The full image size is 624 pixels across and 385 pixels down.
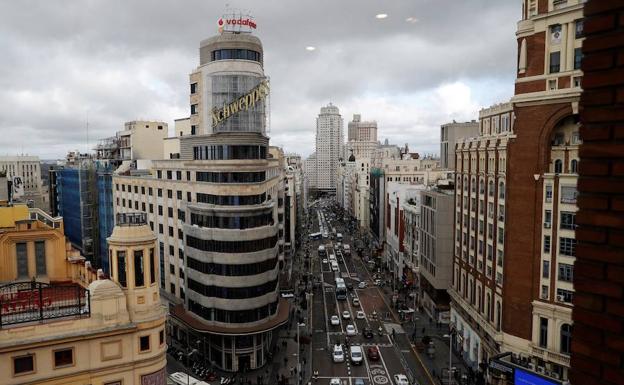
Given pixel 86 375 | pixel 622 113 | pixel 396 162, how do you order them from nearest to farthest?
pixel 622 113, pixel 86 375, pixel 396 162

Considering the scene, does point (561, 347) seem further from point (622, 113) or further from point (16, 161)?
point (16, 161)

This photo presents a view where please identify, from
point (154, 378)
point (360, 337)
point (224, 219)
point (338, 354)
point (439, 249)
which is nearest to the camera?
point (154, 378)

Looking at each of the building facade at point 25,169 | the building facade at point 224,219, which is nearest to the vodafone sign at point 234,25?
the building facade at point 224,219

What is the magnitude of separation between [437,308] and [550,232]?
30.9 metres

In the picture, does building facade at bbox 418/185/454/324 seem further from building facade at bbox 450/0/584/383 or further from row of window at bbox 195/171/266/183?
row of window at bbox 195/171/266/183

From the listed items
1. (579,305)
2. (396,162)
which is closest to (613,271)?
(579,305)

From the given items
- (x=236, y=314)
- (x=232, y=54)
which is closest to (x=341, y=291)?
(x=236, y=314)

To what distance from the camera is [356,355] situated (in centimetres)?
5862

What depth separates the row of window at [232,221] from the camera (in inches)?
2127

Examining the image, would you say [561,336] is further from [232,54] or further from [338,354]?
[232,54]

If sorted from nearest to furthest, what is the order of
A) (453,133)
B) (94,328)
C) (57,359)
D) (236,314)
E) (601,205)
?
(601,205) → (57,359) → (94,328) → (236,314) → (453,133)

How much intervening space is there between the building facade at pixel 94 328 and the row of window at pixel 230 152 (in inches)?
1000

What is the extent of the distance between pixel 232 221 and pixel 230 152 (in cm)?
781

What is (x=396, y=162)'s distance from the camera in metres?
130
